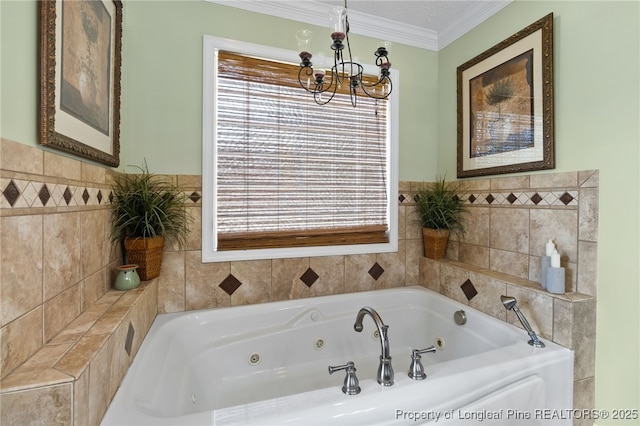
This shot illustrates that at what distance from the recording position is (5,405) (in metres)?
0.68

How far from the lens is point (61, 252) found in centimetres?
101

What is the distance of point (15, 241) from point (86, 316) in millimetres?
466

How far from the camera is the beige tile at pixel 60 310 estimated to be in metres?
0.92

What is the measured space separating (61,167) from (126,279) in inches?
25.8

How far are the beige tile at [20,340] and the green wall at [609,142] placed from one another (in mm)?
2207

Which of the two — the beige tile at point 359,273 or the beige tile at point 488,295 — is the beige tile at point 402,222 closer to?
the beige tile at point 359,273

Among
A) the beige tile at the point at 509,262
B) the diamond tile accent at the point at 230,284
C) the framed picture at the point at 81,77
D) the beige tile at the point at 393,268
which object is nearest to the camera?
the framed picture at the point at 81,77

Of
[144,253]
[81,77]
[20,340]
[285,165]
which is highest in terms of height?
[81,77]

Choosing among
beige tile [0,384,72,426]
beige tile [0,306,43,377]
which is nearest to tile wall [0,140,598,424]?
beige tile [0,306,43,377]

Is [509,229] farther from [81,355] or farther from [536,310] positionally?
[81,355]

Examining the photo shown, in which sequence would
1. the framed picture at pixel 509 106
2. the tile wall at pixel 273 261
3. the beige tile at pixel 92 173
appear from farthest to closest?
1. the framed picture at pixel 509 106
2. the beige tile at pixel 92 173
3. the tile wall at pixel 273 261

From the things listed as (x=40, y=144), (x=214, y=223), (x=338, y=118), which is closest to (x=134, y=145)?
(x=214, y=223)

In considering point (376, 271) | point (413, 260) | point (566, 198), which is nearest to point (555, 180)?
point (566, 198)

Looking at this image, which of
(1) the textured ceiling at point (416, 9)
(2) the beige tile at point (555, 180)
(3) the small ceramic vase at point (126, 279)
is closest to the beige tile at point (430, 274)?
(2) the beige tile at point (555, 180)
